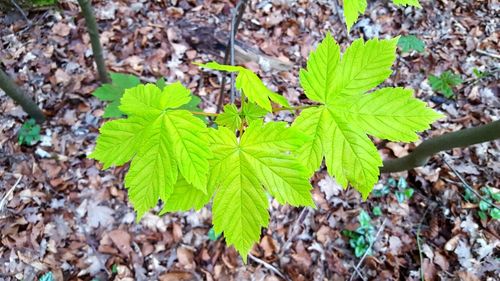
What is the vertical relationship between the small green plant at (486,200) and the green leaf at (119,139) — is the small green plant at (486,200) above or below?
below

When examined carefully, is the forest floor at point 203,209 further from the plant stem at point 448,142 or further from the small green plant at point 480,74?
Answer: the plant stem at point 448,142

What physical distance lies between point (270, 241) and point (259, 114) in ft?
6.43

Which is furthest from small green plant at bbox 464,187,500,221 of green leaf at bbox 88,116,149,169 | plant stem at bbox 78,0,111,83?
plant stem at bbox 78,0,111,83

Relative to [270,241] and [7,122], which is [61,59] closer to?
[7,122]

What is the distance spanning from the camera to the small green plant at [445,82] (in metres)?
3.67

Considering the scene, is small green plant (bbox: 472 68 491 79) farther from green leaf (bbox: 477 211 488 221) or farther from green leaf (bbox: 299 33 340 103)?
green leaf (bbox: 299 33 340 103)

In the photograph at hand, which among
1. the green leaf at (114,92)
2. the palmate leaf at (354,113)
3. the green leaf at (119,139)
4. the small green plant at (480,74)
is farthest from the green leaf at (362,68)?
the small green plant at (480,74)

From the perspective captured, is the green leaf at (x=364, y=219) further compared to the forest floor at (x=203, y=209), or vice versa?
the green leaf at (x=364, y=219)

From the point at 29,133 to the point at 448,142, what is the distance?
3.52 meters

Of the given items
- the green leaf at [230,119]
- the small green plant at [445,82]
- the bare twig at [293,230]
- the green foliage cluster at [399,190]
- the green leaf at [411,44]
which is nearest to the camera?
the green leaf at [230,119]

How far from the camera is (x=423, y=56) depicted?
406 centimetres

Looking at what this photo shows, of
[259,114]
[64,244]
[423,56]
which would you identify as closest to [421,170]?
[423,56]

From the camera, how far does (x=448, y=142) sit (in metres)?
2.02

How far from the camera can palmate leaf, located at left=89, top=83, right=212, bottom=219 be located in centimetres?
116
